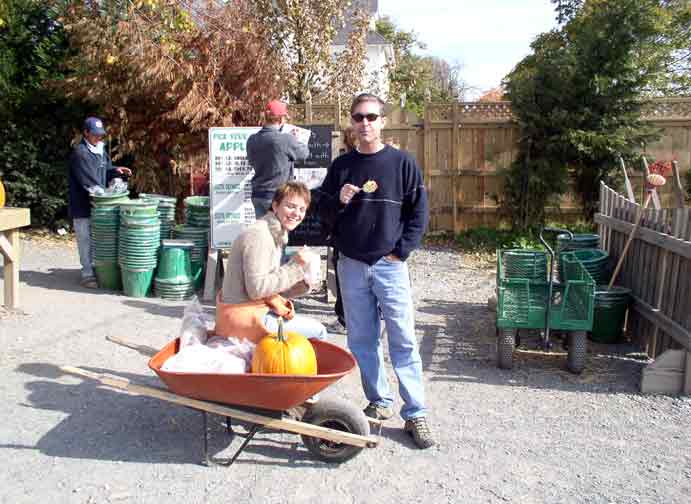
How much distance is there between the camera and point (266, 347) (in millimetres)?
3586

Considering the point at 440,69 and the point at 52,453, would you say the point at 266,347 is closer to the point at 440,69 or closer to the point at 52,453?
the point at 52,453

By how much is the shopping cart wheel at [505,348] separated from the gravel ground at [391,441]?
0.08 meters

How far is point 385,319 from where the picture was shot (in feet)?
13.1

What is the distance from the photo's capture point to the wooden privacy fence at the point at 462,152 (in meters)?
11.9

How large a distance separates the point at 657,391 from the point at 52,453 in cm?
419

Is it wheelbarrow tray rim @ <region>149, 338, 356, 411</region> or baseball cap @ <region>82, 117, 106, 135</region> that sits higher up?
baseball cap @ <region>82, 117, 106, 135</region>

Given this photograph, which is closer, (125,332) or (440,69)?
(125,332)

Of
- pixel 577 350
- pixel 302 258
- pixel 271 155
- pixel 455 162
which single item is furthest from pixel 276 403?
pixel 455 162

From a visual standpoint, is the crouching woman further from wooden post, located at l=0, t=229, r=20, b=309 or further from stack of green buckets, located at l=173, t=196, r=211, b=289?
stack of green buckets, located at l=173, t=196, r=211, b=289

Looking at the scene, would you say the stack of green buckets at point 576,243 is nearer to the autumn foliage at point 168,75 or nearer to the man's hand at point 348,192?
the man's hand at point 348,192

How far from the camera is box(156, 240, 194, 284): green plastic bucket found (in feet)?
25.1

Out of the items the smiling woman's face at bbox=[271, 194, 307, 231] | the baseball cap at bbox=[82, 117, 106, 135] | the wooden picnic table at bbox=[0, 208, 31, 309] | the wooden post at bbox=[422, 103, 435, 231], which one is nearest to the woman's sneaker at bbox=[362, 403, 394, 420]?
the smiling woman's face at bbox=[271, 194, 307, 231]

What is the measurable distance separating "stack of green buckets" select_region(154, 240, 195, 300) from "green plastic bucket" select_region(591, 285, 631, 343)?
450 centimetres

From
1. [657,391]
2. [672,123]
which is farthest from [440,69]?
[657,391]
